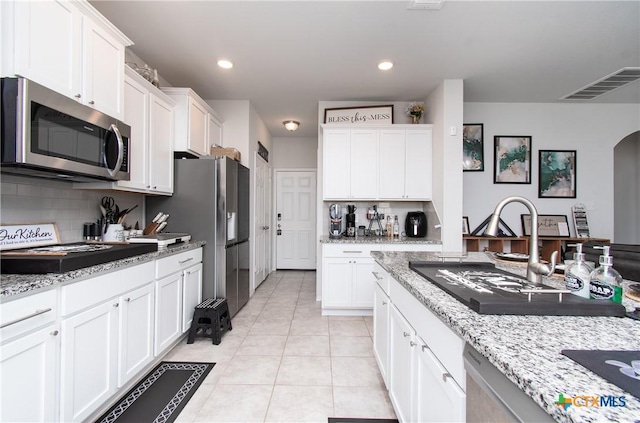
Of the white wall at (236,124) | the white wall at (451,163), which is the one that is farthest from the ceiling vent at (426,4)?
the white wall at (236,124)

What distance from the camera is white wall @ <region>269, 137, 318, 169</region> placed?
6.11m

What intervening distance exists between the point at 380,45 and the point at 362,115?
133 centimetres

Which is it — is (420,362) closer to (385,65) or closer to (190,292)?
(190,292)

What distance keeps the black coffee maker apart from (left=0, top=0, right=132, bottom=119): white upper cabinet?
2736 millimetres

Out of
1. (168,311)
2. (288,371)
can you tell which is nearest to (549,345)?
(288,371)

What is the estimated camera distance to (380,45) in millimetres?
2680

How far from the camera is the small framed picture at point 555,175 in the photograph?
161 inches

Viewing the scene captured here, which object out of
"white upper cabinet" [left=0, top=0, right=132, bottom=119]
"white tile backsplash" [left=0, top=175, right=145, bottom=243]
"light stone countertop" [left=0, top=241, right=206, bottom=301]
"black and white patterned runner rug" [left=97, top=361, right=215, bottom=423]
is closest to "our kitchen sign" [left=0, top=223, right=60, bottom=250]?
"white tile backsplash" [left=0, top=175, right=145, bottom=243]

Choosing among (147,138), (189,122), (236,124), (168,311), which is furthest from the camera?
(236,124)

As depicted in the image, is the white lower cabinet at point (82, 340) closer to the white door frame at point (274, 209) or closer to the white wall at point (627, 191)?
the white door frame at point (274, 209)

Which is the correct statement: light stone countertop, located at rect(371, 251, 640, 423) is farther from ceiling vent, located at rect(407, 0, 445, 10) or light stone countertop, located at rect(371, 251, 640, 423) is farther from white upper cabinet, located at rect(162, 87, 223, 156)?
white upper cabinet, located at rect(162, 87, 223, 156)

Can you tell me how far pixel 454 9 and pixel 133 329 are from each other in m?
3.23

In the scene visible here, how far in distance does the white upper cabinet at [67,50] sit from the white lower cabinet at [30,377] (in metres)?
1.24

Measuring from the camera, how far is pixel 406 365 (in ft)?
4.59
